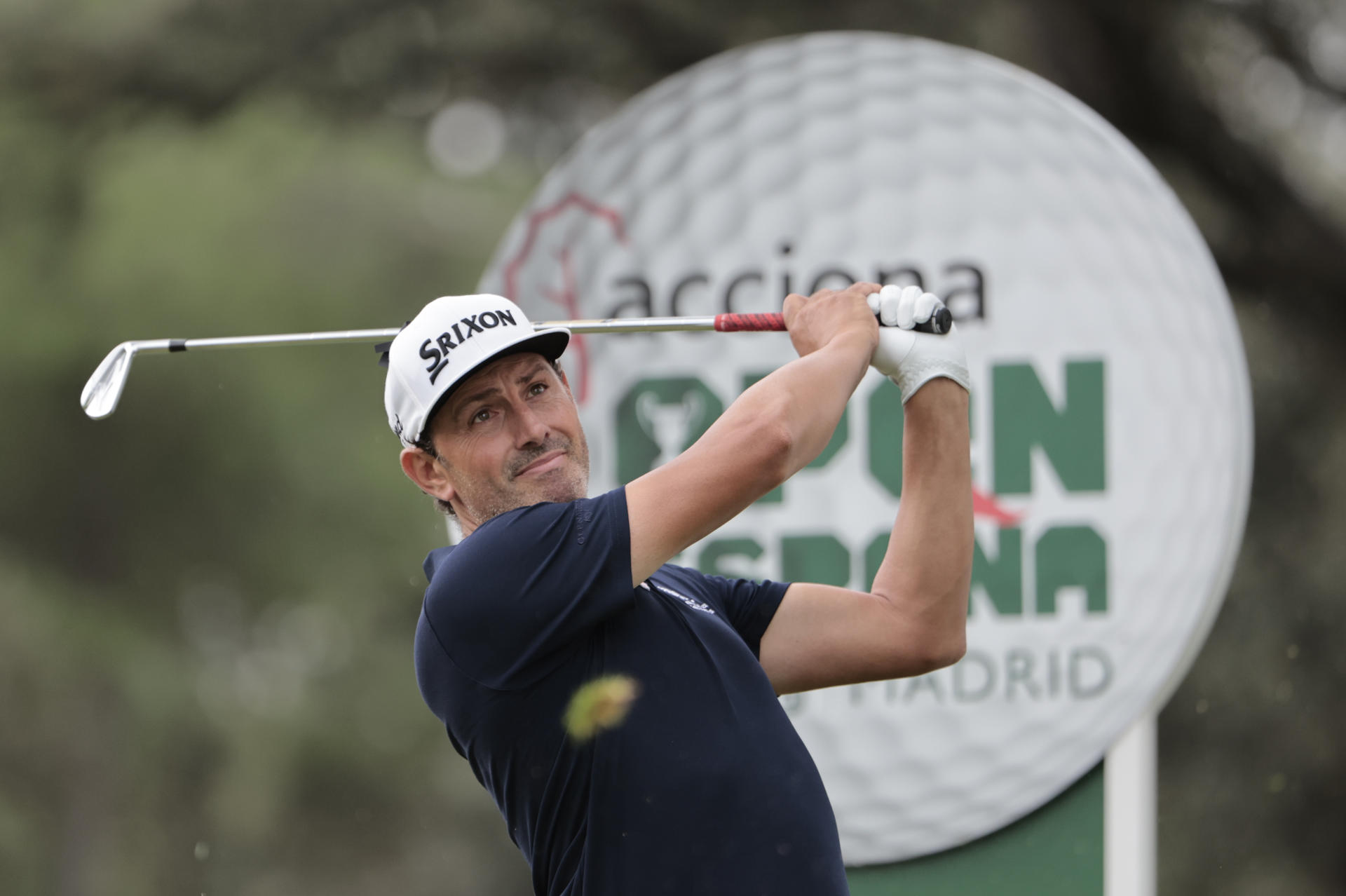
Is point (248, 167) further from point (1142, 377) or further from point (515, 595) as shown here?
point (515, 595)

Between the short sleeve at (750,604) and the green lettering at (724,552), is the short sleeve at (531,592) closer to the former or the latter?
the short sleeve at (750,604)

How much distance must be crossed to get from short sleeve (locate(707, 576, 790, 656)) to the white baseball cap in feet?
1.24

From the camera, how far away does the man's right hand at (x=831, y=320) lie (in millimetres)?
1598

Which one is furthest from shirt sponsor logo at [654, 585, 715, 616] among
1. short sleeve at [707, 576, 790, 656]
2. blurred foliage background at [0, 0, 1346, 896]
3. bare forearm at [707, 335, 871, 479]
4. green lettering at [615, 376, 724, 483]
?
blurred foliage background at [0, 0, 1346, 896]

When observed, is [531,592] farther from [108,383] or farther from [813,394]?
[108,383]

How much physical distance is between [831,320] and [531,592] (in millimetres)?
481

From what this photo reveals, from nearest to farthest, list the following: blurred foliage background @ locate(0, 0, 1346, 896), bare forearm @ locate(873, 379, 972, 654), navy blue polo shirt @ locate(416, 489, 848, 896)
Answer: navy blue polo shirt @ locate(416, 489, 848, 896)
bare forearm @ locate(873, 379, 972, 654)
blurred foliage background @ locate(0, 0, 1346, 896)

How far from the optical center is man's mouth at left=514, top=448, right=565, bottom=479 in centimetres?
159

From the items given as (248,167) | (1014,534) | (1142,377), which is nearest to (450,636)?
(1014,534)

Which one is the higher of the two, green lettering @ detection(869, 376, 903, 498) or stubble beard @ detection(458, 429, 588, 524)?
green lettering @ detection(869, 376, 903, 498)

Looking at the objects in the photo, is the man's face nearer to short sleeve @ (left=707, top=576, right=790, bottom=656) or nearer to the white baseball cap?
the white baseball cap

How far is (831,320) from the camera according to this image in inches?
64.1

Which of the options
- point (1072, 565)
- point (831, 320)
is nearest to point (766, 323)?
point (831, 320)

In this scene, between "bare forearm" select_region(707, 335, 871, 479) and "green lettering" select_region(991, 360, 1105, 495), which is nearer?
"bare forearm" select_region(707, 335, 871, 479)
